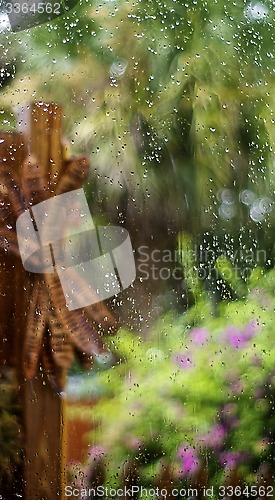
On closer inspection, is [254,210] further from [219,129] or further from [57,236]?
[57,236]

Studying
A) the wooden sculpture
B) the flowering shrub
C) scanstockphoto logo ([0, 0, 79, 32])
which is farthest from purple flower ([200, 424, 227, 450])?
scanstockphoto logo ([0, 0, 79, 32])

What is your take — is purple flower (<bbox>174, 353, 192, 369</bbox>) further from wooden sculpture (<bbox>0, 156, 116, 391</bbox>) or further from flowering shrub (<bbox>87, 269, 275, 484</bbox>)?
wooden sculpture (<bbox>0, 156, 116, 391</bbox>)

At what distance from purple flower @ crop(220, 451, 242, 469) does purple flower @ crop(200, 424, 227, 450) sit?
2 cm

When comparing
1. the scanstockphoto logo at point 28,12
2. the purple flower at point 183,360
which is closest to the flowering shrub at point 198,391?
the purple flower at point 183,360

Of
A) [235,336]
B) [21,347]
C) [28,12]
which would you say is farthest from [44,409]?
[28,12]

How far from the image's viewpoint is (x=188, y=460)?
1.01 metres

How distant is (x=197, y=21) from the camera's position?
105cm

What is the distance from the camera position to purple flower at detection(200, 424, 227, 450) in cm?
103

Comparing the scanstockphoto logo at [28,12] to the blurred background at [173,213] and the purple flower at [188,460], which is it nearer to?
the blurred background at [173,213]

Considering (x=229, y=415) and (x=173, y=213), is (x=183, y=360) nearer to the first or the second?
(x=229, y=415)

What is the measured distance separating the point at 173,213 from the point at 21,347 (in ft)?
1.11

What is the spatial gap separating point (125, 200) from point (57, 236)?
13cm

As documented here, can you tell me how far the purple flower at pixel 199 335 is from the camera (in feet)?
3.31

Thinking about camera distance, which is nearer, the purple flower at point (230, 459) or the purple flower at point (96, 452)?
the purple flower at point (96, 452)
